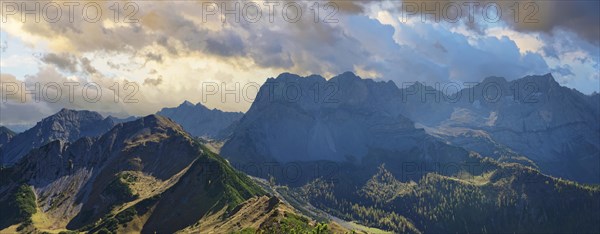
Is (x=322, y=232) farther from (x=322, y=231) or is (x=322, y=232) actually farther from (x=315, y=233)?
(x=315, y=233)

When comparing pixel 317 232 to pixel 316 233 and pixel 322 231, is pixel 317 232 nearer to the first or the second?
pixel 316 233

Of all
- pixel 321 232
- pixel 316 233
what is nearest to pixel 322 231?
pixel 321 232

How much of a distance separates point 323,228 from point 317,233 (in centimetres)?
1798

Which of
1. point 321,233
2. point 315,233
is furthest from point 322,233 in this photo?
point 315,233

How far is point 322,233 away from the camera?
19562 centimetres

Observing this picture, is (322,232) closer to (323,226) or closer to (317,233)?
(323,226)

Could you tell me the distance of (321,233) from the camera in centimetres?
19488

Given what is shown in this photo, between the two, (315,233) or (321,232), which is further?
(321,232)

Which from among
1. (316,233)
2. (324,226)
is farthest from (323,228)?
(316,233)

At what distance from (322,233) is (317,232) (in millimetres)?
25479

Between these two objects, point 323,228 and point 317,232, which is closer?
point 317,232

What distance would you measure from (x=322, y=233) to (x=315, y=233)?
17.6m

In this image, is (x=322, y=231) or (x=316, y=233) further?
(x=322, y=231)

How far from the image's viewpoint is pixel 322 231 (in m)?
191
